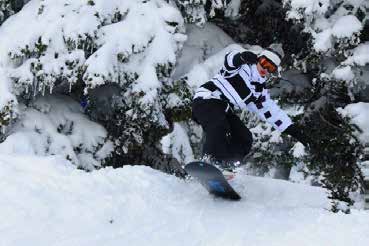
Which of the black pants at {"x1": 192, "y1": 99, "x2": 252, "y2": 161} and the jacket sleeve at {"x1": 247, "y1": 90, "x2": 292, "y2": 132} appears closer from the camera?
the black pants at {"x1": 192, "y1": 99, "x2": 252, "y2": 161}

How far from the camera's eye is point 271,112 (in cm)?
703

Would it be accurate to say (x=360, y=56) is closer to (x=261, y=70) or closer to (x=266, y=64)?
(x=261, y=70)

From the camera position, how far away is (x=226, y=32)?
37.3 feet

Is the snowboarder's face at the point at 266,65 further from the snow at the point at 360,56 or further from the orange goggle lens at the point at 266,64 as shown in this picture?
the snow at the point at 360,56

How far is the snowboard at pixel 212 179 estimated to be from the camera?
20.6 feet

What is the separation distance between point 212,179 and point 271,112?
1.30 meters

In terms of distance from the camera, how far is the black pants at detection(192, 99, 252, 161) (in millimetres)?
6641

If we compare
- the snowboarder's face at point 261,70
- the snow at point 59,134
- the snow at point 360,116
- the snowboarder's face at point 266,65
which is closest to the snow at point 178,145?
the snow at point 59,134

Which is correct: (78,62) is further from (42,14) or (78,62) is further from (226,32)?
(226,32)

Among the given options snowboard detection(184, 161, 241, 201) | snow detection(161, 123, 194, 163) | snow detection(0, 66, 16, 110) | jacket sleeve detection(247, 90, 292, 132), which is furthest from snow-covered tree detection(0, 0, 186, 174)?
snowboard detection(184, 161, 241, 201)

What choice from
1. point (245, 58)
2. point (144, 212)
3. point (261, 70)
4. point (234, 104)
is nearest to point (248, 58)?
point (245, 58)

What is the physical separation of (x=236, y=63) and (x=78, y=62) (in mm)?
3656

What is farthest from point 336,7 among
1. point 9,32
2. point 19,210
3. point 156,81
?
point 19,210

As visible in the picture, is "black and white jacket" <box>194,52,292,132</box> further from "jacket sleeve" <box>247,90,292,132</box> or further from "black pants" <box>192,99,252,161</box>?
"black pants" <box>192,99,252,161</box>
